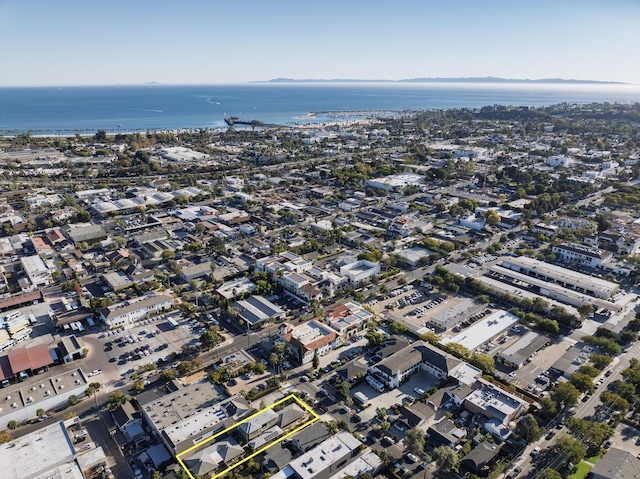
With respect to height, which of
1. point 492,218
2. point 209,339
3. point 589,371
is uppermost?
point 492,218

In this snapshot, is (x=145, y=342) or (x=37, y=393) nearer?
(x=37, y=393)

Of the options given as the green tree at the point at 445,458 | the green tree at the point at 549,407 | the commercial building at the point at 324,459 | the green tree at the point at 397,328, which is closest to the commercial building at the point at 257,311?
the green tree at the point at 397,328

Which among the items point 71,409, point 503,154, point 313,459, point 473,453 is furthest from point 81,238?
point 503,154

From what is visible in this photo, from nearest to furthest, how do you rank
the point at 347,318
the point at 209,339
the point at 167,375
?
1. the point at 167,375
2. the point at 209,339
3. the point at 347,318

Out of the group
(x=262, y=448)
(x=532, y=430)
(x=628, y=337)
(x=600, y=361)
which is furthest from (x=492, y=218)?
(x=262, y=448)

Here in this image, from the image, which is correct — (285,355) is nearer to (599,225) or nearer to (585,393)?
(585,393)

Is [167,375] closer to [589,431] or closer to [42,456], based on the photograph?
[42,456]

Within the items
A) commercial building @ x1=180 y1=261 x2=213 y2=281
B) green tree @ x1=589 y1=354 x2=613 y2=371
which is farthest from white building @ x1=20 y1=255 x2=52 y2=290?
green tree @ x1=589 y1=354 x2=613 y2=371
